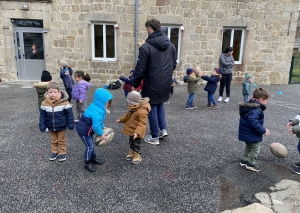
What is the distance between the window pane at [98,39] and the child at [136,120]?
770cm

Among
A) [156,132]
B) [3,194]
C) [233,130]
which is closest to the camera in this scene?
[3,194]

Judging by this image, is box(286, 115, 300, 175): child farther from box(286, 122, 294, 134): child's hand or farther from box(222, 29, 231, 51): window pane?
box(222, 29, 231, 51): window pane

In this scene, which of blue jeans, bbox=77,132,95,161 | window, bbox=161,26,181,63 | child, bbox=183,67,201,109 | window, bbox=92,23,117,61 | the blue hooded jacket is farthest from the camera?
window, bbox=161,26,181,63

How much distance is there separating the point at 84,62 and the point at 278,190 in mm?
9104

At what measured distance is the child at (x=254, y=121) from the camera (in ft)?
11.0

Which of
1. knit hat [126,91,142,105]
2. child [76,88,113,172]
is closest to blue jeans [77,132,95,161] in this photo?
child [76,88,113,172]

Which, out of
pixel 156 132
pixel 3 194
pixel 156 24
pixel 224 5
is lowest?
pixel 3 194

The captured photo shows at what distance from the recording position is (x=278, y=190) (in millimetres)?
3178

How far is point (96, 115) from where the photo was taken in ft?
10.7

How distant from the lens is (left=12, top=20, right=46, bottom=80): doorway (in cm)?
1040

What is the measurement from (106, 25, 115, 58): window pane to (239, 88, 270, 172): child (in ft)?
27.0

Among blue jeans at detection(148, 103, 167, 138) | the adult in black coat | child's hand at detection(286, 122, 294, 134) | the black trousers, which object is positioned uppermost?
the adult in black coat

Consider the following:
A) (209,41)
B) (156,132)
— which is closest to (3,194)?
(156,132)

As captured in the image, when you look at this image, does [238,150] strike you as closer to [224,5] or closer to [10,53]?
[224,5]
